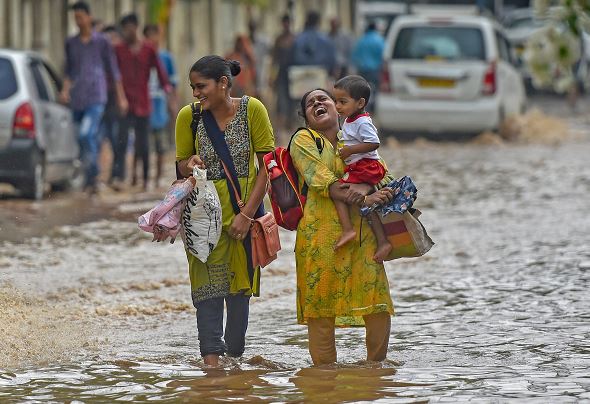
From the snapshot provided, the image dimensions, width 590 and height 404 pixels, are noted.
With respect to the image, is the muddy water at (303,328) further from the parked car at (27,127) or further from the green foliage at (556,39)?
the green foliage at (556,39)

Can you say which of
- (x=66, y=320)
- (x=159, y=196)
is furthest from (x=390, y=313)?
(x=159, y=196)

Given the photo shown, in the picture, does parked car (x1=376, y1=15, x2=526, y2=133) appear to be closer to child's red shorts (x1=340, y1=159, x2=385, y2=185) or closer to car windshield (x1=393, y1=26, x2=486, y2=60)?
car windshield (x1=393, y1=26, x2=486, y2=60)

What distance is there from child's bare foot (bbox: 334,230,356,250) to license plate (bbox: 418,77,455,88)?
A: 16.5 m

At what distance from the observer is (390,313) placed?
7.95 meters

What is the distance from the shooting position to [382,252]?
25.8ft

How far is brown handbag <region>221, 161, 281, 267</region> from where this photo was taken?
26.0 ft

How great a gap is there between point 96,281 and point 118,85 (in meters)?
6.58

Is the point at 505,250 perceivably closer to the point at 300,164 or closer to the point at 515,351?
the point at 515,351

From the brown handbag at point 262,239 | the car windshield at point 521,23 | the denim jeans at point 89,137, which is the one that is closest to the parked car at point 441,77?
the denim jeans at point 89,137

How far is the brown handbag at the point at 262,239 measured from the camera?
26.0 ft

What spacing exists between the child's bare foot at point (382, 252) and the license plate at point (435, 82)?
54.0 feet

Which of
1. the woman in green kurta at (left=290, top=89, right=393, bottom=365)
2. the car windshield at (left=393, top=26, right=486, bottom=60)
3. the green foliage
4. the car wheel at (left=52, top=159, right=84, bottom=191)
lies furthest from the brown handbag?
the car windshield at (left=393, top=26, right=486, bottom=60)

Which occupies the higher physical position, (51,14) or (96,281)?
(51,14)

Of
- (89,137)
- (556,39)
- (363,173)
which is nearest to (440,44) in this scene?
(89,137)
